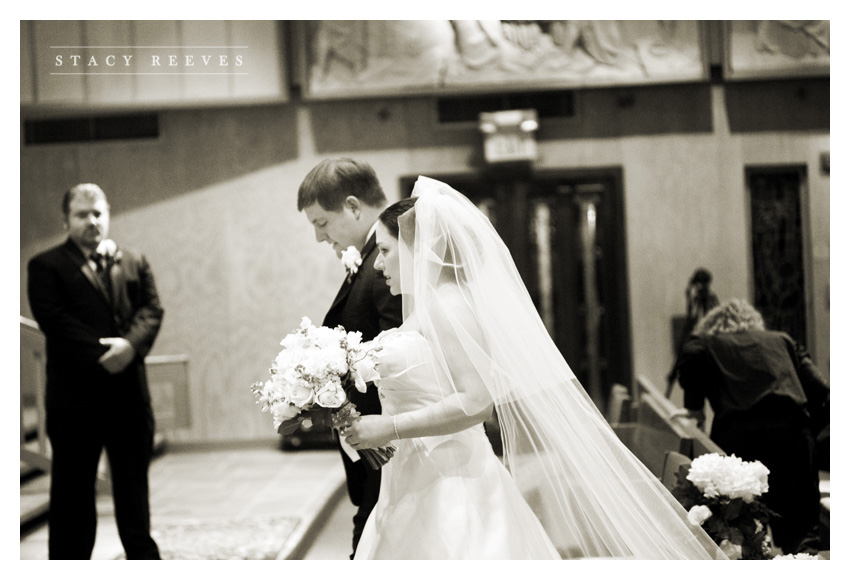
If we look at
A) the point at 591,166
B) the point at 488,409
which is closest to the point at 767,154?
the point at 591,166

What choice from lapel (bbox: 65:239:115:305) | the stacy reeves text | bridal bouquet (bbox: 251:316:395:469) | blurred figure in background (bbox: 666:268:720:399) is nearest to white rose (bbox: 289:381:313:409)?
bridal bouquet (bbox: 251:316:395:469)

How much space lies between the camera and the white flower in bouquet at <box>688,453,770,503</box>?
2727mm

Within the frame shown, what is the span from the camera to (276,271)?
15.8ft

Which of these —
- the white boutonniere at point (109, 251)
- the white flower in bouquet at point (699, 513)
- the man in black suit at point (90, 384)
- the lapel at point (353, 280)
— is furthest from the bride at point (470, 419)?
the white boutonniere at point (109, 251)

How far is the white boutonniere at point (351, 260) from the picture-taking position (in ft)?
8.88

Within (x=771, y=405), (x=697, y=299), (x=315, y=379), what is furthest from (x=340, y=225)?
(x=697, y=299)

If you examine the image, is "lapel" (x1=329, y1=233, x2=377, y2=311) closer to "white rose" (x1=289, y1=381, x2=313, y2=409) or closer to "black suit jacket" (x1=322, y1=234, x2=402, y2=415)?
"black suit jacket" (x1=322, y1=234, x2=402, y2=415)

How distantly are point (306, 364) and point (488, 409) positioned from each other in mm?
508

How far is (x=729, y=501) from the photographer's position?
2.77 metres

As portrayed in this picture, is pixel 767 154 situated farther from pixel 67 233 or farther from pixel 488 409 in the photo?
pixel 67 233

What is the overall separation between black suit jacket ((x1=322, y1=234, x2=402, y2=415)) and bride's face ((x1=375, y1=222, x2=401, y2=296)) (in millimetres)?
216

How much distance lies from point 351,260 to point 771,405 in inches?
75.3

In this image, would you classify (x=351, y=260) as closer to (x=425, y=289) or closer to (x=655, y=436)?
(x=425, y=289)

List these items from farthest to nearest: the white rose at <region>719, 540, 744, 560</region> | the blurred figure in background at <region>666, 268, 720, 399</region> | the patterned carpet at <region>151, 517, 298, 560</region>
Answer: the blurred figure in background at <region>666, 268, 720, 399</region>
the patterned carpet at <region>151, 517, 298, 560</region>
the white rose at <region>719, 540, 744, 560</region>
